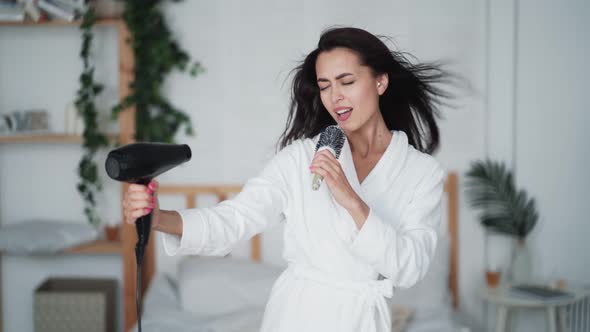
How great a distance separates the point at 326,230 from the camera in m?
1.47

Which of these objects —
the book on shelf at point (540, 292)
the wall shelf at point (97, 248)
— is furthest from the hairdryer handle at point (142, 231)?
the book on shelf at point (540, 292)

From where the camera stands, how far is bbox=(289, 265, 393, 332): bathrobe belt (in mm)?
1451

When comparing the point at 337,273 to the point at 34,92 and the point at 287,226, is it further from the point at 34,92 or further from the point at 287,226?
the point at 34,92

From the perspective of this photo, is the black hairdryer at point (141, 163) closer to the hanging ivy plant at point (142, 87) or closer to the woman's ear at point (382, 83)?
the woman's ear at point (382, 83)

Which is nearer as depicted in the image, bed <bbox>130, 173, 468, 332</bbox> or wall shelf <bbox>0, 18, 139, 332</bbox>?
bed <bbox>130, 173, 468, 332</bbox>

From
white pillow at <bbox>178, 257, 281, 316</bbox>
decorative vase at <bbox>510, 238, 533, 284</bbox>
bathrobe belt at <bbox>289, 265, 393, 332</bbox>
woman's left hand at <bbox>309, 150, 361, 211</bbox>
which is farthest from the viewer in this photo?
decorative vase at <bbox>510, 238, 533, 284</bbox>

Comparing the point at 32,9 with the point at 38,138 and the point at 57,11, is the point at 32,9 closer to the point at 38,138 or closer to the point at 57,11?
the point at 57,11

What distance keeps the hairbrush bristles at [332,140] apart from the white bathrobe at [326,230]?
0.42 ft

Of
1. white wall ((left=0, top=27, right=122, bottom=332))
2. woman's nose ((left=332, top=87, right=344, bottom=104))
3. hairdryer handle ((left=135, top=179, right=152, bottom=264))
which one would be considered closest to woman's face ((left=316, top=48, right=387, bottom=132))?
woman's nose ((left=332, top=87, right=344, bottom=104))

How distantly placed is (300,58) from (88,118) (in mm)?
1109

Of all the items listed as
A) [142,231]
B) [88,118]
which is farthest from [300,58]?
[142,231]

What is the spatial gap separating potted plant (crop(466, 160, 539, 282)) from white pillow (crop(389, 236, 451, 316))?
0.39 m

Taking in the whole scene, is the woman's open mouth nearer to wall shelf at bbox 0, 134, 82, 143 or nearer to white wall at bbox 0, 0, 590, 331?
white wall at bbox 0, 0, 590, 331

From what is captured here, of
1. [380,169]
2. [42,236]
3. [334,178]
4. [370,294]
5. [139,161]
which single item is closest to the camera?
[139,161]
